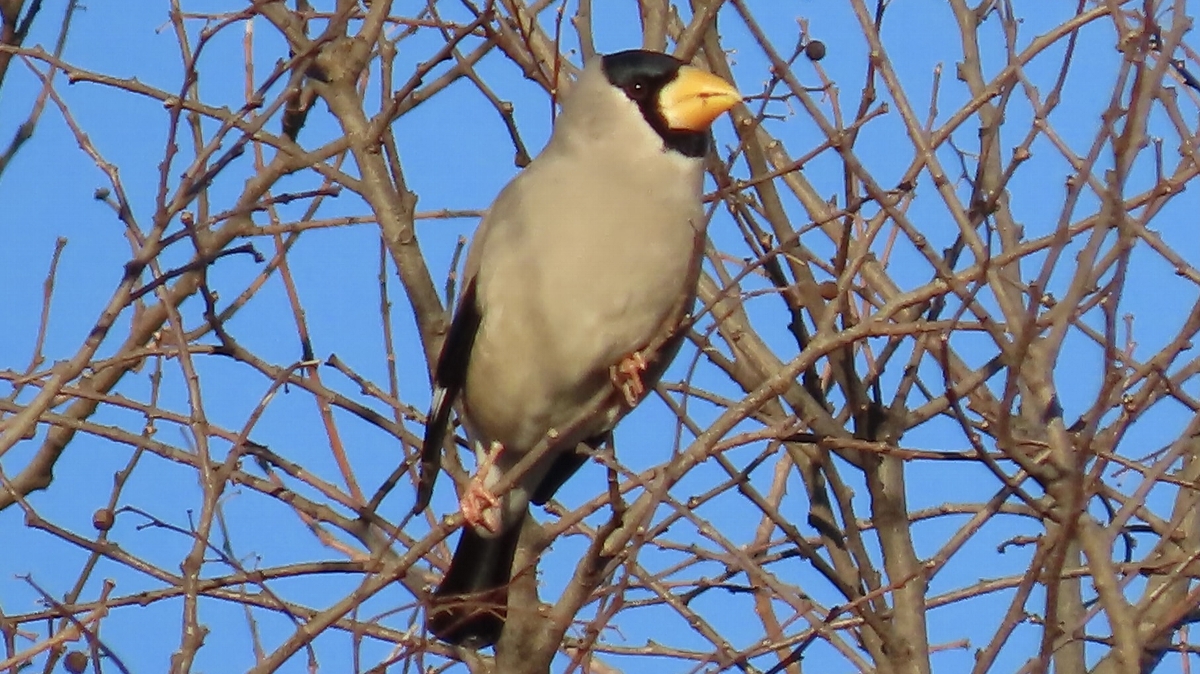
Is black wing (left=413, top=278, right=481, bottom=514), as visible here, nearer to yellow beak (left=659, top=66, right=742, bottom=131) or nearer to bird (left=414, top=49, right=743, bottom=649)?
bird (left=414, top=49, right=743, bottom=649)

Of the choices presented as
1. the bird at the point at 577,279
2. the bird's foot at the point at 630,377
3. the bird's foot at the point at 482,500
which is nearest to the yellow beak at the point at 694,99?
the bird at the point at 577,279

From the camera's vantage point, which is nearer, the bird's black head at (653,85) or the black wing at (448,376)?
the black wing at (448,376)

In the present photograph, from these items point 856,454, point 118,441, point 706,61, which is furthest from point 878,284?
point 118,441

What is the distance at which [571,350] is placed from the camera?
13.5 feet

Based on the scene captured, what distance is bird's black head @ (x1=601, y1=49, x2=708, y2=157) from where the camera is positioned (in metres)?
4.30

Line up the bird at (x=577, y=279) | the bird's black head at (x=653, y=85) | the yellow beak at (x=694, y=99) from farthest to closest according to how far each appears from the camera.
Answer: the bird's black head at (x=653, y=85), the yellow beak at (x=694, y=99), the bird at (x=577, y=279)

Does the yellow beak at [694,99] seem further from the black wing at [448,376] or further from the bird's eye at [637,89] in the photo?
the black wing at [448,376]

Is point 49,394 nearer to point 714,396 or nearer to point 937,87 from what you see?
point 714,396

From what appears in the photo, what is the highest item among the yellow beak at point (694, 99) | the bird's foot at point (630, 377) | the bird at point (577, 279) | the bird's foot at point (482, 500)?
the yellow beak at point (694, 99)

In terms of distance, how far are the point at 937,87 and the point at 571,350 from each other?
1207mm

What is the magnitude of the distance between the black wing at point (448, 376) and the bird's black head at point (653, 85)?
0.61 m

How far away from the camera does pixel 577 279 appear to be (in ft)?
13.3

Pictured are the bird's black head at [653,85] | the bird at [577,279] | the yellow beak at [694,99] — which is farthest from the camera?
the bird's black head at [653,85]

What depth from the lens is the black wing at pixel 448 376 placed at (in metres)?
4.11
